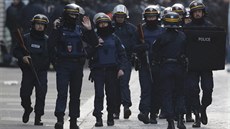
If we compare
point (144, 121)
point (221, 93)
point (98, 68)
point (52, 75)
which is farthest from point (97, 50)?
point (52, 75)

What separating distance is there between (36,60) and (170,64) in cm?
217

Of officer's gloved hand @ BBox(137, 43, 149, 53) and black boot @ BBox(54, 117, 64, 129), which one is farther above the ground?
officer's gloved hand @ BBox(137, 43, 149, 53)

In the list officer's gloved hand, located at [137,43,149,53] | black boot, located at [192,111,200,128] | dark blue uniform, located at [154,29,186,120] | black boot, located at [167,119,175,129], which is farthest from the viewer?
officer's gloved hand, located at [137,43,149,53]

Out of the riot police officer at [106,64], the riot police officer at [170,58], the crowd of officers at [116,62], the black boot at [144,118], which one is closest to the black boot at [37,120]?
the crowd of officers at [116,62]

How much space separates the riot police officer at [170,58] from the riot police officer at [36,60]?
1.85 metres

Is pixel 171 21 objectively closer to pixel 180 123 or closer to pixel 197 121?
pixel 180 123

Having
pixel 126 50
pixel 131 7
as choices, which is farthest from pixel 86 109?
pixel 131 7

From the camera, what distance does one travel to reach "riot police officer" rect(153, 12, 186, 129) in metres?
13.7

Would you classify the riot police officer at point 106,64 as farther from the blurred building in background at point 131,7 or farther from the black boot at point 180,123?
the blurred building in background at point 131,7

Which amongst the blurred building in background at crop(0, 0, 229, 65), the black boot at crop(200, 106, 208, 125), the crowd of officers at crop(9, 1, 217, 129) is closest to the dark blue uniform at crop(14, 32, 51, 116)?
the crowd of officers at crop(9, 1, 217, 129)

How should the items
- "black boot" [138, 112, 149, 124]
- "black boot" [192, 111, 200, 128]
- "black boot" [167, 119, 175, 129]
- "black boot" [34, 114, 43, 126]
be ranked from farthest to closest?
1. "black boot" [138, 112, 149, 124]
2. "black boot" [34, 114, 43, 126]
3. "black boot" [192, 111, 200, 128]
4. "black boot" [167, 119, 175, 129]

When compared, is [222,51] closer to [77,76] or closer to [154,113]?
[154,113]

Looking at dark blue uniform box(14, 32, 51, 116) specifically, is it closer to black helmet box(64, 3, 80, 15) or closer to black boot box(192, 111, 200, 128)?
black helmet box(64, 3, 80, 15)

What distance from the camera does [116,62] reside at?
14.5 meters
